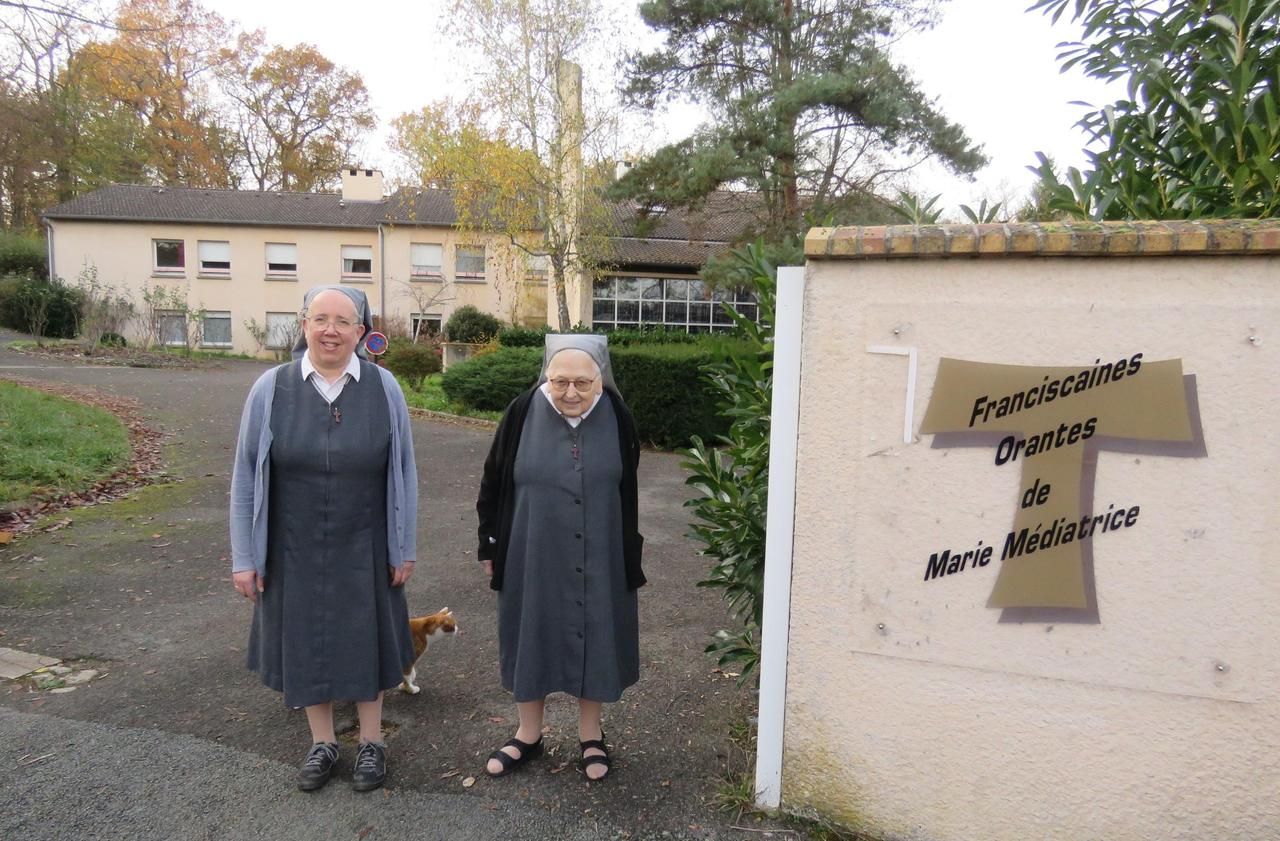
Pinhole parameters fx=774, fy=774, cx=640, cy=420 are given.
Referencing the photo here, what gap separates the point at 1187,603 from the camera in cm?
240

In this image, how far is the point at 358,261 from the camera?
3338 centimetres

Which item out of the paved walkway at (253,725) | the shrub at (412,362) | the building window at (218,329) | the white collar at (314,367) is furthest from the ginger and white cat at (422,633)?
the building window at (218,329)

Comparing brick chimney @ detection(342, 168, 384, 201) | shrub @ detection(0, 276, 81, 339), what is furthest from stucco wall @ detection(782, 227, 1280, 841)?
brick chimney @ detection(342, 168, 384, 201)

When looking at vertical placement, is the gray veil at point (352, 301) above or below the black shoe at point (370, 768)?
above

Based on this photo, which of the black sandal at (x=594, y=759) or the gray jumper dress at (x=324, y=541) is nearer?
the gray jumper dress at (x=324, y=541)

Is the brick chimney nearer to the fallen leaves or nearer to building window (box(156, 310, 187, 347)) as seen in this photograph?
building window (box(156, 310, 187, 347))

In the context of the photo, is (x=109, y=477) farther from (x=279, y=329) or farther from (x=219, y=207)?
(x=219, y=207)

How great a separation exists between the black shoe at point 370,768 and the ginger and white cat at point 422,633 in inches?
24.4

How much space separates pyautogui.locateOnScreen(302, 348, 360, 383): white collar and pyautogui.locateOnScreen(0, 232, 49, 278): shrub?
37.2 meters

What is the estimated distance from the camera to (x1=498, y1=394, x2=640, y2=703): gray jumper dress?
9.65 feet

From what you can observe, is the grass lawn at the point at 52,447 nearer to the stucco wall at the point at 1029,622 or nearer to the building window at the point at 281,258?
the stucco wall at the point at 1029,622

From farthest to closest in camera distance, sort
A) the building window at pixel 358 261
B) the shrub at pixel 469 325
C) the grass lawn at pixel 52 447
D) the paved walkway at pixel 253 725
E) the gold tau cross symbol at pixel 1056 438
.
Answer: the building window at pixel 358 261
the shrub at pixel 469 325
the grass lawn at pixel 52 447
the paved walkway at pixel 253 725
the gold tau cross symbol at pixel 1056 438

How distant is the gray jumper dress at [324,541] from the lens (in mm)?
2920

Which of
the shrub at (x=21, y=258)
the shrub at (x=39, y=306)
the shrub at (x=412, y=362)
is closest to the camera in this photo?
the shrub at (x=412, y=362)
